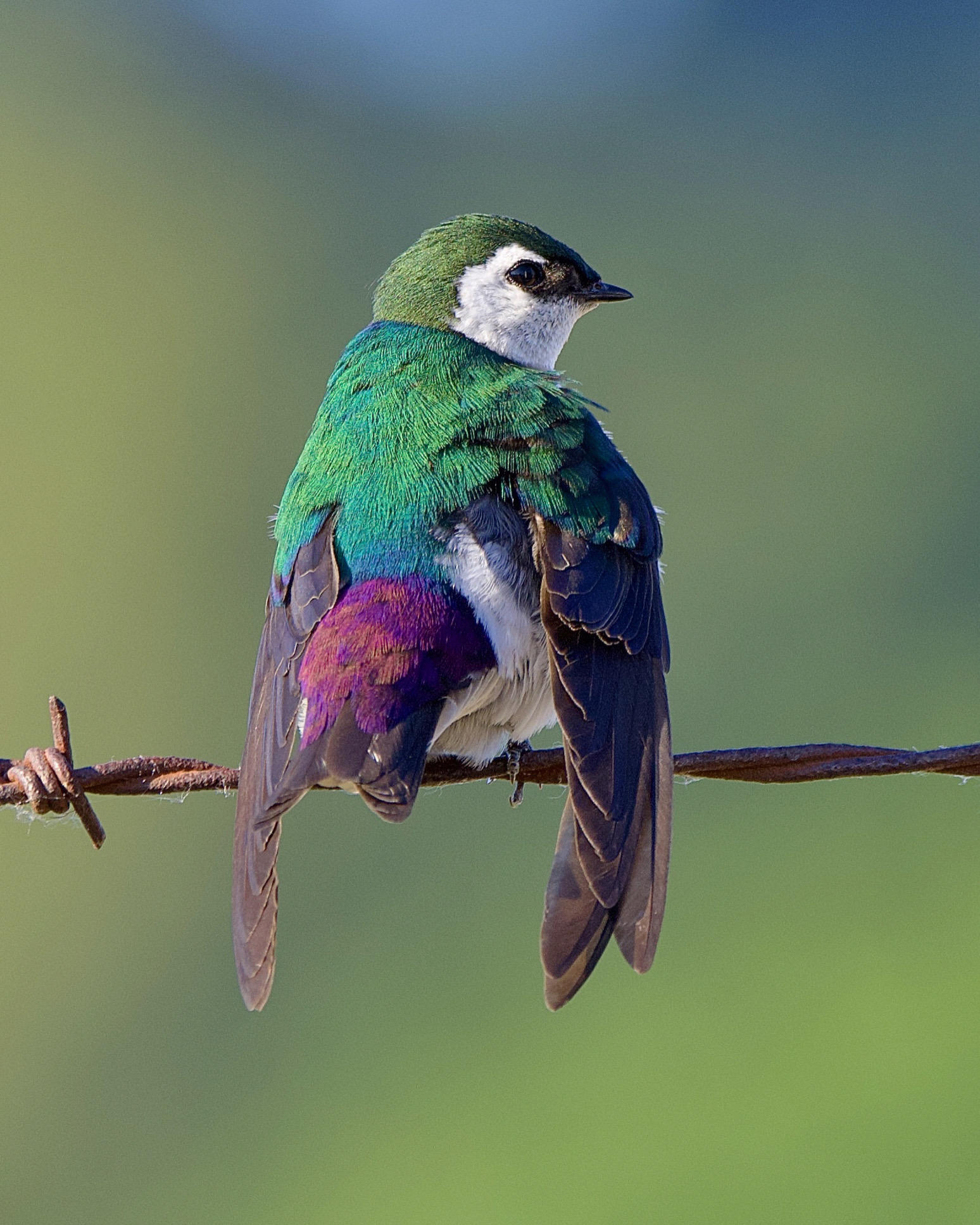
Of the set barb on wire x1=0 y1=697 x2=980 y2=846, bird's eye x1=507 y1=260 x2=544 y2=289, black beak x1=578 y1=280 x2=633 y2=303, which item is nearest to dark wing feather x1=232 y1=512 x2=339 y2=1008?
barb on wire x1=0 y1=697 x2=980 y2=846

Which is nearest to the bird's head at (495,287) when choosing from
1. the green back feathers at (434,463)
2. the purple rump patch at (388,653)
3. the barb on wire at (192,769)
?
the green back feathers at (434,463)

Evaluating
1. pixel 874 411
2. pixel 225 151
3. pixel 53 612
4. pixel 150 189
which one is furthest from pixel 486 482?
pixel 225 151

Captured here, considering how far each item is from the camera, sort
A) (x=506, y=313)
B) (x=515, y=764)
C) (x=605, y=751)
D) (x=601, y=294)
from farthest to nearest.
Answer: (x=601, y=294) < (x=506, y=313) < (x=515, y=764) < (x=605, y=751)

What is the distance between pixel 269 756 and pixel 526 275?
247 centimetres

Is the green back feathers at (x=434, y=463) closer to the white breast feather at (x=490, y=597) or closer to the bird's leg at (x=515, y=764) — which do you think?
the white breast feather at (x=490, y=597)

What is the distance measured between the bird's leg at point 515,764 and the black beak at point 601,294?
2122mm

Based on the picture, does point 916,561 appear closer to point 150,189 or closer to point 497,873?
point 497,873

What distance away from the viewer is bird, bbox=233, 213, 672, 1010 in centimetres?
352

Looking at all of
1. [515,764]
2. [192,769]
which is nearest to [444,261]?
[515,764]

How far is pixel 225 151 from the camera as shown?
140 feet

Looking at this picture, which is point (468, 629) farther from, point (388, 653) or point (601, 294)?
point (601, 294)

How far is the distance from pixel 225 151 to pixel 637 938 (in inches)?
1643

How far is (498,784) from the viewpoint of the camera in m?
9.38

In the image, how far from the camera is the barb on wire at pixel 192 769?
317cm
